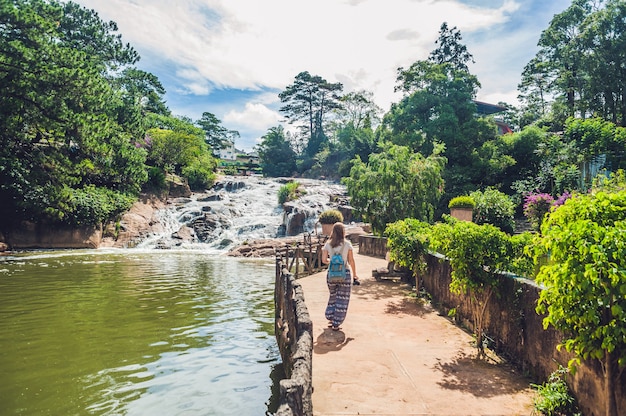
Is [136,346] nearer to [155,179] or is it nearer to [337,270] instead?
[337,270]

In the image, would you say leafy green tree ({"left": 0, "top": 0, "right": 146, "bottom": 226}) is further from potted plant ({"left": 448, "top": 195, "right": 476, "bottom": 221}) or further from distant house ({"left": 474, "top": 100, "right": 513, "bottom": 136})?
distant house ({"left": 474, "top": 100, "right": 513, "bottom": 136})

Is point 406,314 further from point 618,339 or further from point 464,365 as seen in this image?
point 618,339

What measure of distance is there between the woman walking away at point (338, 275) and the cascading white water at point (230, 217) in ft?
67.0

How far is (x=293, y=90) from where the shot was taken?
6594cm

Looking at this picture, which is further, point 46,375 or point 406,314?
point 406,314

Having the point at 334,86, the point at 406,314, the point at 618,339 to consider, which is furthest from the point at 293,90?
the point at 618,339

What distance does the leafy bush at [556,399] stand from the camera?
3.76 meters

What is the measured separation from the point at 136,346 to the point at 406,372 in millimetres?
5248

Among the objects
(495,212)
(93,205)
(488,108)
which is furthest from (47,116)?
→ (488,108)

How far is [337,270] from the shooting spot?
20.8 feet

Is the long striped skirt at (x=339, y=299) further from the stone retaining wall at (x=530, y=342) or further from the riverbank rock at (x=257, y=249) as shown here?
the riverbank rock at (x=257, y=249)

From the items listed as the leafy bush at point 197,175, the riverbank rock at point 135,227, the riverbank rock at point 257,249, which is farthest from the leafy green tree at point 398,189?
the leafy bush at point 197,175

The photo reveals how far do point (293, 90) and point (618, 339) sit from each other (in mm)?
67062

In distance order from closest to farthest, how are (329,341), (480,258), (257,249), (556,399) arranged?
(556,399), (480,258), (329,341), (257,249)
